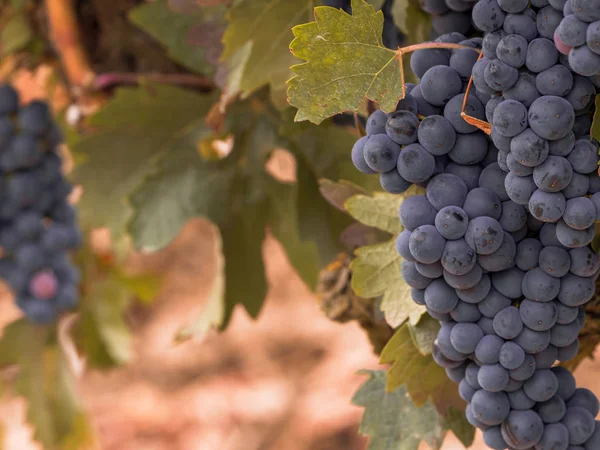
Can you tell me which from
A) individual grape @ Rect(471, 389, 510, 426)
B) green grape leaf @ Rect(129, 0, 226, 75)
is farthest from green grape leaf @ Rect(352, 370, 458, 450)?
green grape leaf @ Rect(129, 0, 226, 75)

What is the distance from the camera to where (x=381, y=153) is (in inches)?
17.3

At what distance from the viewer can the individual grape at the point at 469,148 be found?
0.45m

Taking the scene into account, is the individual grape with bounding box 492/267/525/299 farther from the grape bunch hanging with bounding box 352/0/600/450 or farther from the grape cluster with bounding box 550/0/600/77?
the grape cluster with bounding box 550/0/600/77

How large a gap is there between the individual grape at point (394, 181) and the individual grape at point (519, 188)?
63mm

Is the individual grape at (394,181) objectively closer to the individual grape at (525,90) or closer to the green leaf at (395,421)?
the individual grape at (525,90)

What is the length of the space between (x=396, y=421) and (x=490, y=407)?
0.14 metres

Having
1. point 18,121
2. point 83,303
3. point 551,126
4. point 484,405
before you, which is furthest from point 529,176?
point 83,303

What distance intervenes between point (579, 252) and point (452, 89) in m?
0.13

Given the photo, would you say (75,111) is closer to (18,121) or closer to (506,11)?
(18,121)

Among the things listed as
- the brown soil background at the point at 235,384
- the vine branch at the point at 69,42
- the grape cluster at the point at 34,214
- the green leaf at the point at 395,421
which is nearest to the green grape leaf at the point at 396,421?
the green leaf at the point at 395,421

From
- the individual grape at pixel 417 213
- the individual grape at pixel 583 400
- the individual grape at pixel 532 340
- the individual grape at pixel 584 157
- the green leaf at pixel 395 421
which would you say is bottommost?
A: the green leaf at pixel 395 421

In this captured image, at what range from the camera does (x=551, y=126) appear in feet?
1.32

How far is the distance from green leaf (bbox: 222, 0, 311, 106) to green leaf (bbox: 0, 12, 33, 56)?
1.93 ft

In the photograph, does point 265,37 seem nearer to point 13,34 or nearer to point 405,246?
point 405,246
